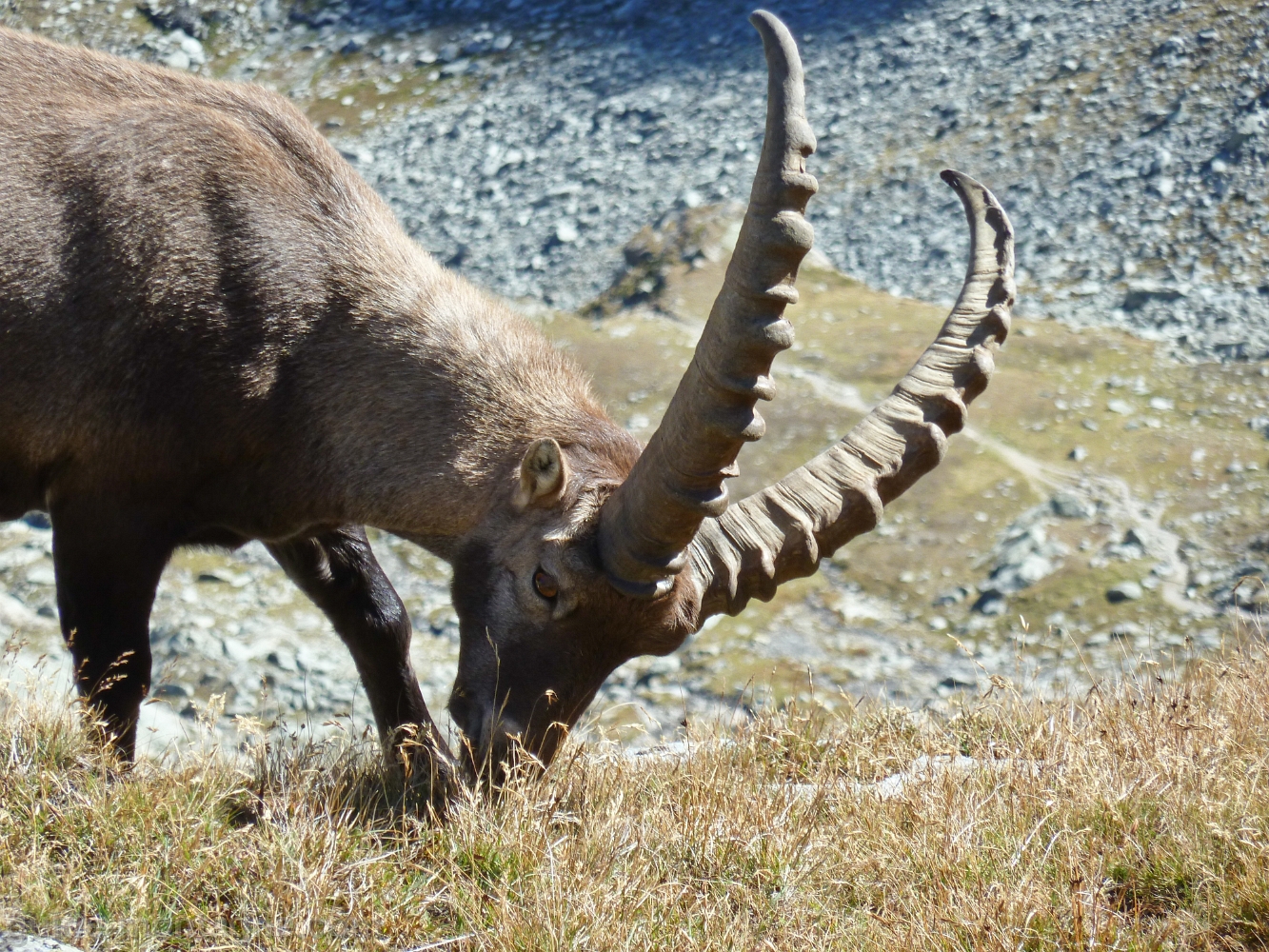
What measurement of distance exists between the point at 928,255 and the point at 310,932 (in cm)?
1528

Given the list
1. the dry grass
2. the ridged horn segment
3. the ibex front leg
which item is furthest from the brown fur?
the dry grass

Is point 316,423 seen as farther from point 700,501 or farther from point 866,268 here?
point 866,268

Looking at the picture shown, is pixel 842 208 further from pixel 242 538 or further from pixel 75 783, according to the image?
pixel 75 783

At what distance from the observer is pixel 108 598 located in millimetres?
5332

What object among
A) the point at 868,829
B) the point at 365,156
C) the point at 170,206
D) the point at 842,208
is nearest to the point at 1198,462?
the point at 842,208

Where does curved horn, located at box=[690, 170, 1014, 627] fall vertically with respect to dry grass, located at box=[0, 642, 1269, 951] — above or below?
above

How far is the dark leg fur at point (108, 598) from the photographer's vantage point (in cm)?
529

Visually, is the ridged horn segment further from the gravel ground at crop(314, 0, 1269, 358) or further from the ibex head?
the gravel ground at crop(314, 0, 1269, 358)

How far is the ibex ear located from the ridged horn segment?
0.24 meters

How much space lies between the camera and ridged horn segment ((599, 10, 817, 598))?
402 cm

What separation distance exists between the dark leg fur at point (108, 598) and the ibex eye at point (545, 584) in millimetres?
1523

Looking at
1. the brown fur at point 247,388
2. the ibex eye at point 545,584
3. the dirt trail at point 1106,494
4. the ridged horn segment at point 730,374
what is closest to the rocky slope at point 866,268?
Answer: the dirt trail at point 1106,494

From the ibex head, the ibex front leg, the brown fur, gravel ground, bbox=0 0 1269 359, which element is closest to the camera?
the ibex head

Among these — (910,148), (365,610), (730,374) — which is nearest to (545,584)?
(730,374)
